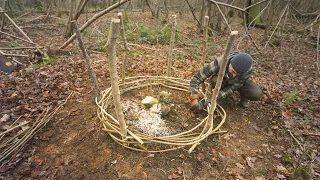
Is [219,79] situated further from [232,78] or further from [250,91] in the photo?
[250,91]

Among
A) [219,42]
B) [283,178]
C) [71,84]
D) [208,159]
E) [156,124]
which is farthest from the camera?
[219,42]

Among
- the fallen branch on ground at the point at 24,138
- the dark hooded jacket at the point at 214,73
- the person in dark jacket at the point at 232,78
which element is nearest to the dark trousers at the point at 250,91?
the person in dark jacket at the point at 232,78

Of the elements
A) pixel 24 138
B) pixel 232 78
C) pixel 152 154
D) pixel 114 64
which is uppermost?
pixel 114 64

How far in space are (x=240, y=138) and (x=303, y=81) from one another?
3347 mm

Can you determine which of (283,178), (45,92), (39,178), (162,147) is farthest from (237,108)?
(45,92)

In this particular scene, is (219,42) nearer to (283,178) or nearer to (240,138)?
(240,138)

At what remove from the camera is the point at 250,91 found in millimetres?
3434

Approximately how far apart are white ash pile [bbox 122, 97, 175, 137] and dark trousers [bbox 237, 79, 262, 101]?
1622 mm

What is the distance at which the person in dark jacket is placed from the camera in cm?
280

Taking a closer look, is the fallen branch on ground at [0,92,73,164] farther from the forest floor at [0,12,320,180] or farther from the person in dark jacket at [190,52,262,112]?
the person in dark jacket at [190,52,262,112]

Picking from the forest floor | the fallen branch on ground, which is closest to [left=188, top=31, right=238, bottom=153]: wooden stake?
the forest floor

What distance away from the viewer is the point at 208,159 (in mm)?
2566

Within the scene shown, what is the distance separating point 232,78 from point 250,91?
0.49 metres

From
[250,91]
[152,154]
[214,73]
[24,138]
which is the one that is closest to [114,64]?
[152,154]
